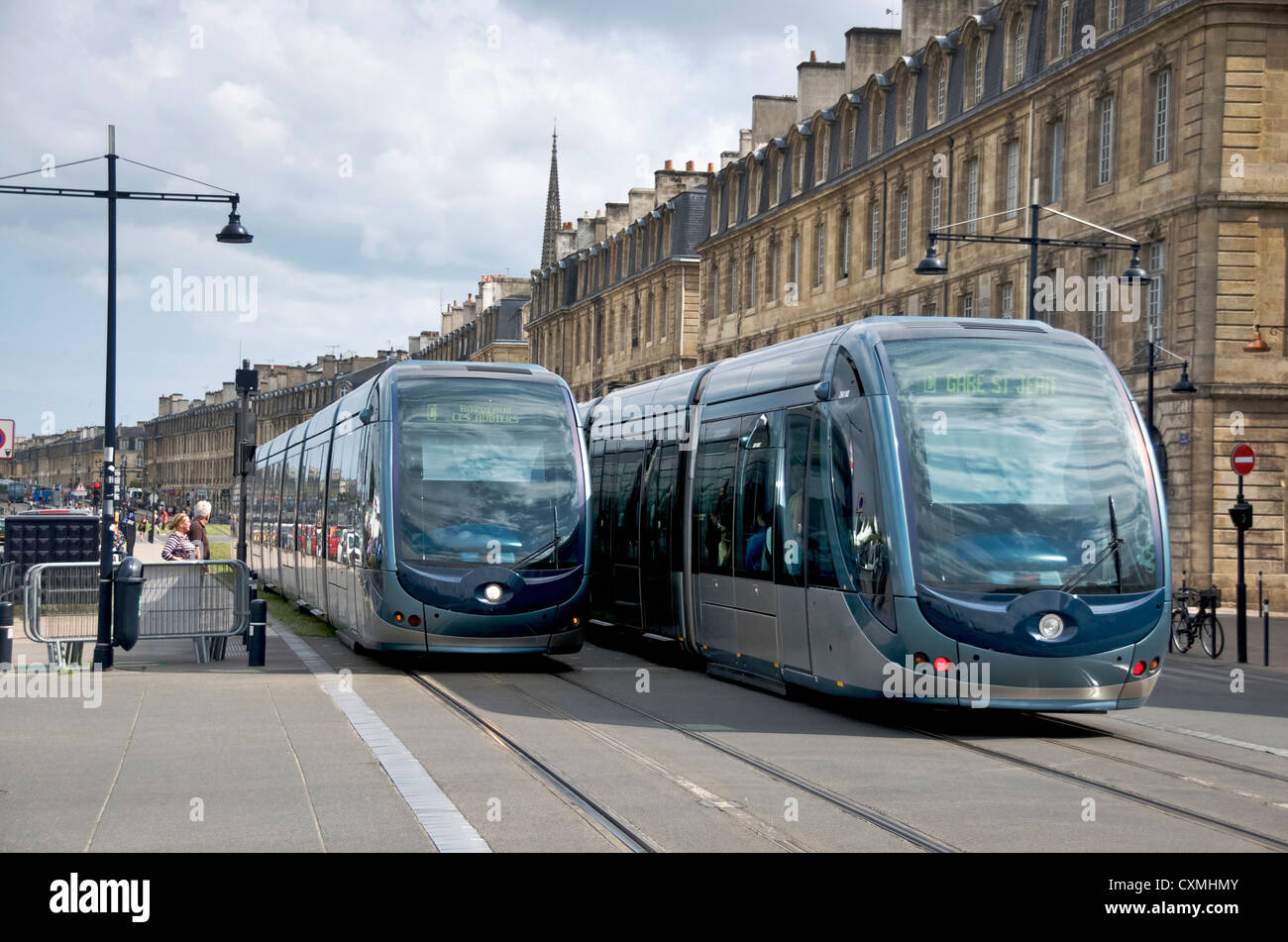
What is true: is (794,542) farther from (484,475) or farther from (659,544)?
(659,544)

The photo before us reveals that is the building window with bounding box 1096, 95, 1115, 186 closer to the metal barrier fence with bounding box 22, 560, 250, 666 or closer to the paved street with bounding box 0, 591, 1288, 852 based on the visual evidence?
the paved street with bounding box 0, 591, 1288, 852

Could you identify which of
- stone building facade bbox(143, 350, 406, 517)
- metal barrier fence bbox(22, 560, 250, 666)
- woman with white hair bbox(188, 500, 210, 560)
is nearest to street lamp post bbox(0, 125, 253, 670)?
metal barrier fence bbox(22, 560, 250, 666)

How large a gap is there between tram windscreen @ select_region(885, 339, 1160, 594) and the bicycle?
1160cm

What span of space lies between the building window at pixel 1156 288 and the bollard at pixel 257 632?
23.6 metres

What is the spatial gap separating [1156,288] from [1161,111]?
3.85 meters

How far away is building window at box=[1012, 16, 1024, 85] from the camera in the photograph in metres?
41.6

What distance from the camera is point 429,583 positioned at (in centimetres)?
1695

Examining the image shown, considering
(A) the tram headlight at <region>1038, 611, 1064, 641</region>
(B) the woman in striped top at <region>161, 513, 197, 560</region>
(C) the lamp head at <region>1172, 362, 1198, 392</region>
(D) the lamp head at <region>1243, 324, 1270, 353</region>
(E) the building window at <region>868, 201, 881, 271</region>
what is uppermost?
(E) the building window at <region>868, 201, 881, 271</region>

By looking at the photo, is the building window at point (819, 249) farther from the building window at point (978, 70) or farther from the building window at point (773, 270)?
the building window at point (978, 70)

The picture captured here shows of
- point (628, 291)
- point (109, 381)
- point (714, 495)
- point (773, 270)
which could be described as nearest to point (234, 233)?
point (109, 381)
